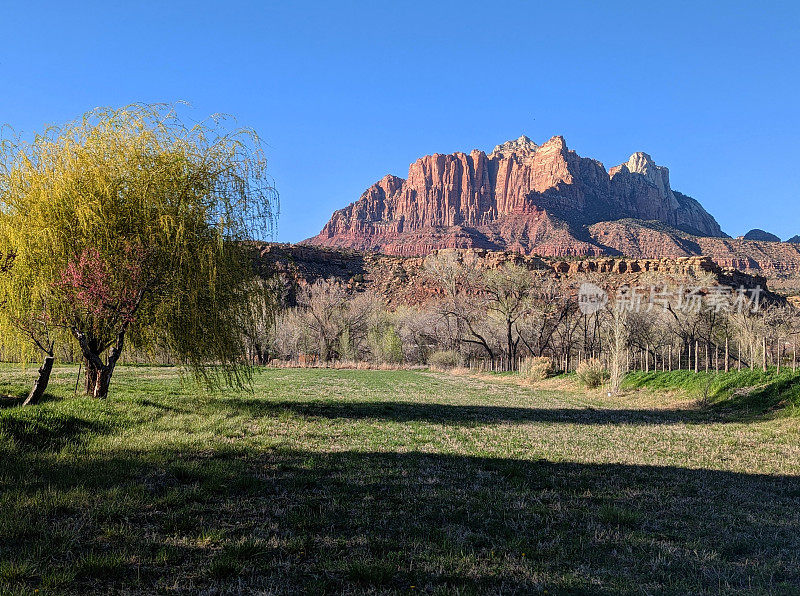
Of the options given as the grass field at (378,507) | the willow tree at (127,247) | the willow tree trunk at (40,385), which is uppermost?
the willow tree at (127,247)

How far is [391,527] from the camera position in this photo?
5.09 metres

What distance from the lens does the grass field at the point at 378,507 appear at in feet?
13.0

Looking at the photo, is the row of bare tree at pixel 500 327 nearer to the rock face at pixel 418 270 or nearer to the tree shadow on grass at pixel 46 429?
the rock face at pixel 418 270

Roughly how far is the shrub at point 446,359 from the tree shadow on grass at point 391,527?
4493 cm

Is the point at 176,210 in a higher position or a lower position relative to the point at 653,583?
higher

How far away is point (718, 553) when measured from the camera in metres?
4.59

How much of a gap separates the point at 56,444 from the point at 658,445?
11.6 metres

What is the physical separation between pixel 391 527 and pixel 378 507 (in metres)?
0.67

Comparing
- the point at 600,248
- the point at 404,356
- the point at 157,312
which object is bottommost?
the point at 404,356

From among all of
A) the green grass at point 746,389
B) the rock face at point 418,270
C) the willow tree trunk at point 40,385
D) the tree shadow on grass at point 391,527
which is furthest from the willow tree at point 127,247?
the rock face at point 418,270

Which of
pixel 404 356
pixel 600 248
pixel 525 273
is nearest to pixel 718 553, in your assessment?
pixel 525 273

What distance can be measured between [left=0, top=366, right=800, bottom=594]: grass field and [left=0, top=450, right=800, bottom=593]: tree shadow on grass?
0.02 meters

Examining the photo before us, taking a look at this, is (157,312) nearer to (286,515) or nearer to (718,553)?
(286,515)

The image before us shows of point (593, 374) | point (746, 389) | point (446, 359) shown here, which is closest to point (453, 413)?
point (746, 389)
